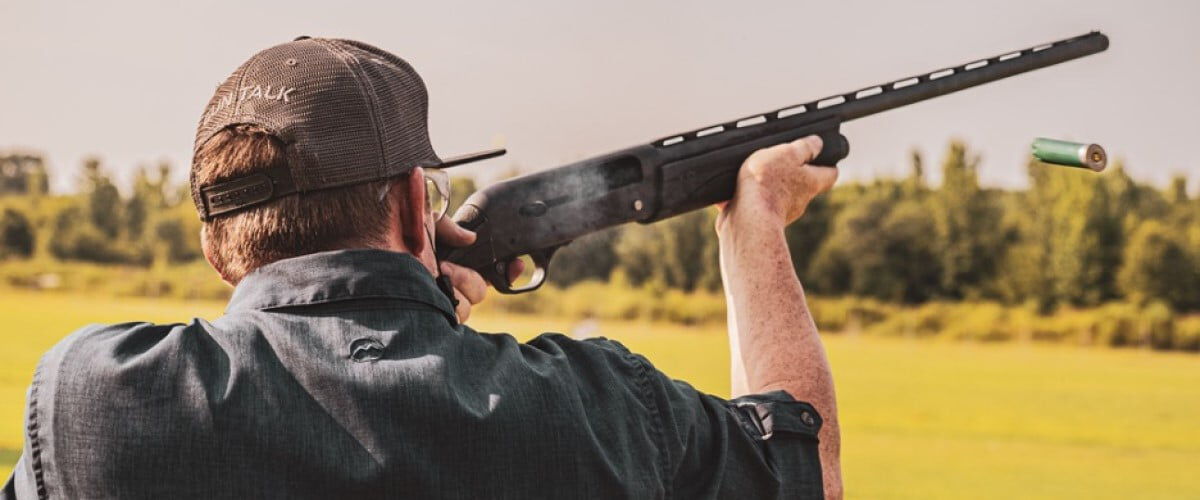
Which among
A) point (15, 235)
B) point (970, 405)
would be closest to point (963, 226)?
point (970, 405)

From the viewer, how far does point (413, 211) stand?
2086mm

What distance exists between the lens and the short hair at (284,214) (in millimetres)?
2014

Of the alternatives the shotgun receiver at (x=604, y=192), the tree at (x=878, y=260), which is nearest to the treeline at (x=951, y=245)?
the tree at (x=878, y=260)

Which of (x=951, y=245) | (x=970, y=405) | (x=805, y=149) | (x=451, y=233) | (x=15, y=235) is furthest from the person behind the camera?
(x=15, y=235)

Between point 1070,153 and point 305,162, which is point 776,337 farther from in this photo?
point 1070,153

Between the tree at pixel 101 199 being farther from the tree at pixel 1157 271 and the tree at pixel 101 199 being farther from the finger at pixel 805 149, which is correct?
the finger at pixel 805 149

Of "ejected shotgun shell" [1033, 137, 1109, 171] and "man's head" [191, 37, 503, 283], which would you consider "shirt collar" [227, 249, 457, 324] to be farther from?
"ejected shotgun shell" [1033, 137, 1109, 171]

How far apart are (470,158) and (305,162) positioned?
1.97 feet

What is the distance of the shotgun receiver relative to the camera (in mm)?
3881

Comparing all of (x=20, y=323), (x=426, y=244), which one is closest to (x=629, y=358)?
(x=426, y=244)

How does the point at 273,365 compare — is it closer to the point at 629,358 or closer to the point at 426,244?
the point at 426,244

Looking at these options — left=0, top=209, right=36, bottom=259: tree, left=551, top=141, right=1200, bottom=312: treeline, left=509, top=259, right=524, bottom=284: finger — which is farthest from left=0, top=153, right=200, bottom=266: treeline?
left=509, top=259, right=524, bottom=284: finger

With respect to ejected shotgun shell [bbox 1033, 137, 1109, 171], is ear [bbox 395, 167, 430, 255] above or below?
below

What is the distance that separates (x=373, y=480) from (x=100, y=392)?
0.40 metres
